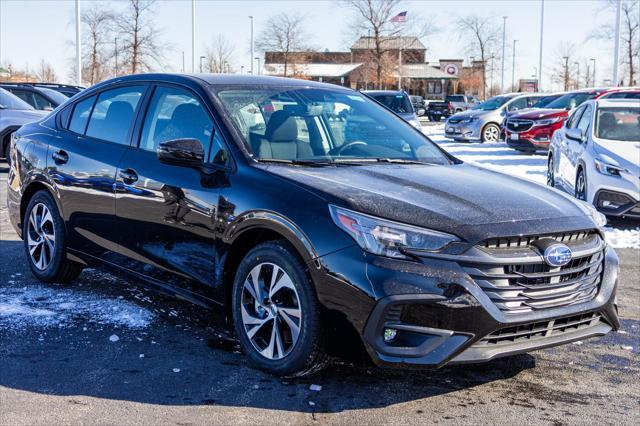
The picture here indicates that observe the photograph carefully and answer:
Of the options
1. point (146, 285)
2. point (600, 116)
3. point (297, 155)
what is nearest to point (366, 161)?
point (297, 155)

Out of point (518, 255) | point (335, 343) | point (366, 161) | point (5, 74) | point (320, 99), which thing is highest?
point (5, 74)

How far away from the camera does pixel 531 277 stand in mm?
3578

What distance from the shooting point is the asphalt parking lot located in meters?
3.51

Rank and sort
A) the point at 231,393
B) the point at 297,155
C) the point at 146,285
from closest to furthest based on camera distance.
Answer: the point at 231,393
the point at 297,155
the point at 146,285

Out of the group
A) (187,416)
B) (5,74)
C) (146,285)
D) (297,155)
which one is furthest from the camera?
(5,74)

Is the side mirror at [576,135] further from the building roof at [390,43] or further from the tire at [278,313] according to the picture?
the building roof at [390,43]

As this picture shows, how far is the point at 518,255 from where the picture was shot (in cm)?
355

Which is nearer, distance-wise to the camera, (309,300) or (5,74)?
(309,300)

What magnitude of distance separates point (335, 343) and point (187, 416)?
749mm

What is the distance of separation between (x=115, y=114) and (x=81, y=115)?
52 cm

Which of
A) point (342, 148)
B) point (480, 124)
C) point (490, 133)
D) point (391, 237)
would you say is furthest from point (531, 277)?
point (490, 133)

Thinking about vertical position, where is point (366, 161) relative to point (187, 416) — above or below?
above

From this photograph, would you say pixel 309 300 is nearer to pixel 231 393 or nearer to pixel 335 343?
pixel 335 343

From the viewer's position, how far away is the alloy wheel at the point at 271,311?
380 cm
